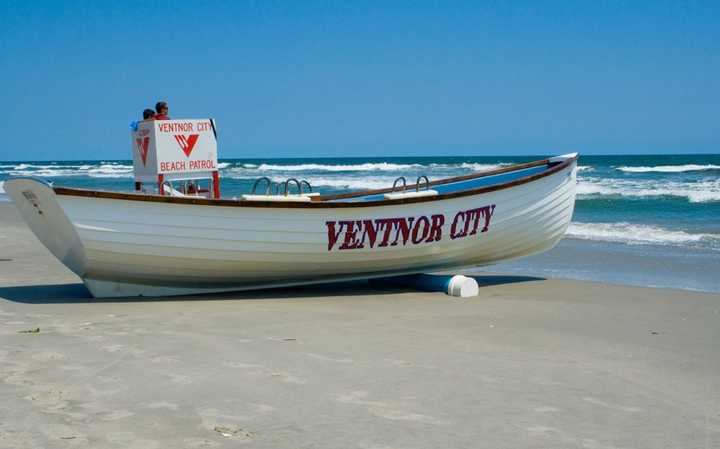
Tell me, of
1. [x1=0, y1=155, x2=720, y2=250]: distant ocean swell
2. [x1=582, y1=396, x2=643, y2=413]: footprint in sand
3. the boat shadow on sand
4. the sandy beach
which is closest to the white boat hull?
the boat shadow on sand

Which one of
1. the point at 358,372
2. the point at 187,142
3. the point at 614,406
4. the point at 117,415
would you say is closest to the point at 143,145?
the point at 187,142

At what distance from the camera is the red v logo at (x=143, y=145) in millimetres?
7793

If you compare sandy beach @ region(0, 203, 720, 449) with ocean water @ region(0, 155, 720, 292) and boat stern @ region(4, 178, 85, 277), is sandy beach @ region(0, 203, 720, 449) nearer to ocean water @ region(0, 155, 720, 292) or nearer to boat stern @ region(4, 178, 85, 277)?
boat stern @ region(4, 178, 85, 277)

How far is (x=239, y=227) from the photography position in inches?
290

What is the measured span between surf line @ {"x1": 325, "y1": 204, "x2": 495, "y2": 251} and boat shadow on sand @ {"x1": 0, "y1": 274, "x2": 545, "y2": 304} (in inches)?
22.5

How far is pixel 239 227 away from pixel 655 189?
80.2 ft

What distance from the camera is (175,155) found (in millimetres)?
7816

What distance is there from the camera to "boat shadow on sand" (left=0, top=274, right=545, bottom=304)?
295 inches

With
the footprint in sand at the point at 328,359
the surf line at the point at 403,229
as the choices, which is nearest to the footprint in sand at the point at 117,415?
the footprint in sand at the point at 328,359

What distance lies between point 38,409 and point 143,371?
0.88 meters

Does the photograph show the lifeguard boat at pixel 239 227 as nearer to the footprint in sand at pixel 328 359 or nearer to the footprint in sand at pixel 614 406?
the footprint in sand at pixel 328 359

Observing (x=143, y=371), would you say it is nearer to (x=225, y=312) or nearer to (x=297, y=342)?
(x=297, y=342)

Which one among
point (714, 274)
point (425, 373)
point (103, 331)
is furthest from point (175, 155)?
point (714, 274)

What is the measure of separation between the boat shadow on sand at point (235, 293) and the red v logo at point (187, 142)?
1352mm
